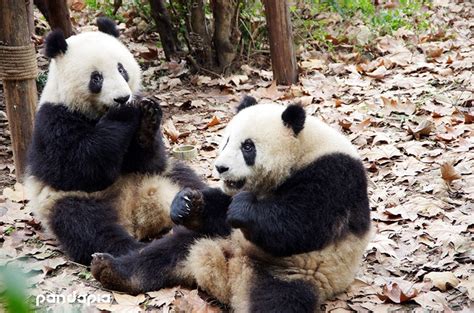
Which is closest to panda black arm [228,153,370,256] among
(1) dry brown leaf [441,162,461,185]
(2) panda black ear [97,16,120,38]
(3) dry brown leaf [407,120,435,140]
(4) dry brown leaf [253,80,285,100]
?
(1) dry brown leaf [441,162,461,185]

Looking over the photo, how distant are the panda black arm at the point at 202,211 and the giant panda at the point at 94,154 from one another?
1.78 feet

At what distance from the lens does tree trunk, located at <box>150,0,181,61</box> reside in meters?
7.95

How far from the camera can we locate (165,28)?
8133 mm

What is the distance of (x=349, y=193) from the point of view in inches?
123

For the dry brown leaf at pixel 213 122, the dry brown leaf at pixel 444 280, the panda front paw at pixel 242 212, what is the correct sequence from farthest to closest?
the dry brown leaf at pixel 213 122
the dry brown leaf at pixel 444 280
the panda front paw at pixel 242 212

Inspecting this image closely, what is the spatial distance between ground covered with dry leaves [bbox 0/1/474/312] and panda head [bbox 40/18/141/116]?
107 centimetres

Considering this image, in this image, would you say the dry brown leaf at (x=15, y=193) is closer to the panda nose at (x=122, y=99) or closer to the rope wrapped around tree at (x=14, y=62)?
the rope wrapped around tree at (x=14, y=62)

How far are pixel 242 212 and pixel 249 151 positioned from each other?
345 mm

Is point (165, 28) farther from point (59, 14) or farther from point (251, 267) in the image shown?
point (251, 267)

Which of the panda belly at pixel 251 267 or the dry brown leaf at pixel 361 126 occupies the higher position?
the dry brown leaf at pixel 361 126

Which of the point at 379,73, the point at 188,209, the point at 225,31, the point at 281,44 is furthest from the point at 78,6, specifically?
the point at 188,209

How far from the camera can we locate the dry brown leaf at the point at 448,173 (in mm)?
4504

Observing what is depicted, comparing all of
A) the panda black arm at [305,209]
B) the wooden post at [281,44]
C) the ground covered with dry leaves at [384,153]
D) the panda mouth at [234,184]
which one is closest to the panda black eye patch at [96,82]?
the ground covered with dry leaves at [384,153]

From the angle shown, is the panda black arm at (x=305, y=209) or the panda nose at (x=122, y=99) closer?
the panda black arm at (x=305, y=209)
